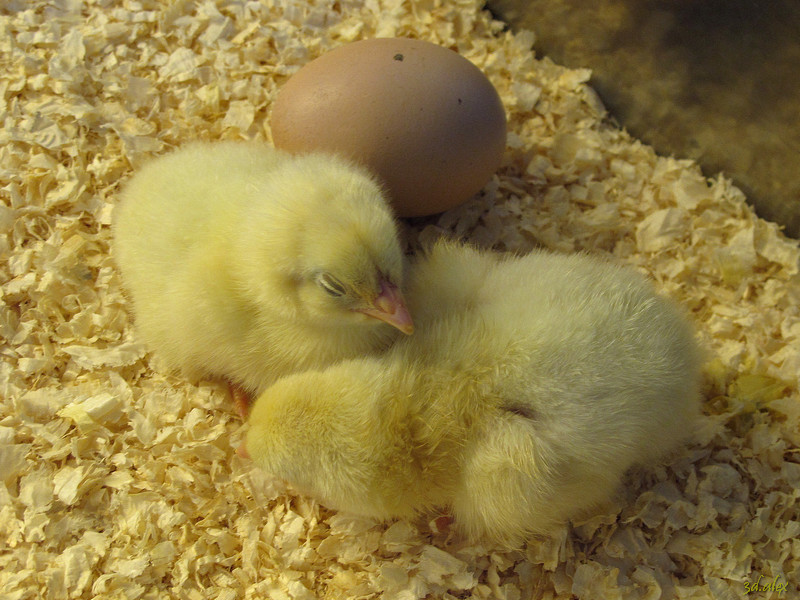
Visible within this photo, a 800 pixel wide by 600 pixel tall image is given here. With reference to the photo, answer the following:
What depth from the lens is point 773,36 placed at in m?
2.14

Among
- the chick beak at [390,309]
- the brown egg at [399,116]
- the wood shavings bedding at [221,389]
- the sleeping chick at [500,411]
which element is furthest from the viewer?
the brown egg at [399,116]

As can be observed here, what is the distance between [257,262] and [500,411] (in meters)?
0.67

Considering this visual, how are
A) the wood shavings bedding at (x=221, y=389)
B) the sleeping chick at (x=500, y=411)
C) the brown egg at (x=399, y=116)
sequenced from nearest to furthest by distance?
the sleeping chick at (x=500, y=411)
the wood shavings bedding at (x=221, y=389)
the brown egg at (x=399, y=116)

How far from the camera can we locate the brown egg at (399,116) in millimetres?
2039

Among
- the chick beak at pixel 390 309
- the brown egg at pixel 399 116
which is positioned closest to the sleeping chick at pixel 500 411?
the chick beak at pixel 390 309

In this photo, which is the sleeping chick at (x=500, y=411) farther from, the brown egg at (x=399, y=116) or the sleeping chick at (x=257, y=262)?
the brown egg at (x=399, y=116)

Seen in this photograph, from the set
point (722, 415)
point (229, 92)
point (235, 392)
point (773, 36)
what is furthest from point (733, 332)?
point (229, 92)

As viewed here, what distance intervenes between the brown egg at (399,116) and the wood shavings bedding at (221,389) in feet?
1.10

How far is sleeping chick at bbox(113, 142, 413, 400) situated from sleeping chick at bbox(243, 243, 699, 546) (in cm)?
17

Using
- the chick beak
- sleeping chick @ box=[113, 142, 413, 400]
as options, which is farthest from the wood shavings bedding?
the chick beak

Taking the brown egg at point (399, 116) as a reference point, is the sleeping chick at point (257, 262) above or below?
below

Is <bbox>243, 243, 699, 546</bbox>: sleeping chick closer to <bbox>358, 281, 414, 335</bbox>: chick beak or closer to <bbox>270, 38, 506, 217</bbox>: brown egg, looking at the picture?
<bbox>358, 281, 414, 335</bbox>: chick beak

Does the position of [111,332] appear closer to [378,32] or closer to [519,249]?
[519,249]

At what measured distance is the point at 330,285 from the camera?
1638mm
